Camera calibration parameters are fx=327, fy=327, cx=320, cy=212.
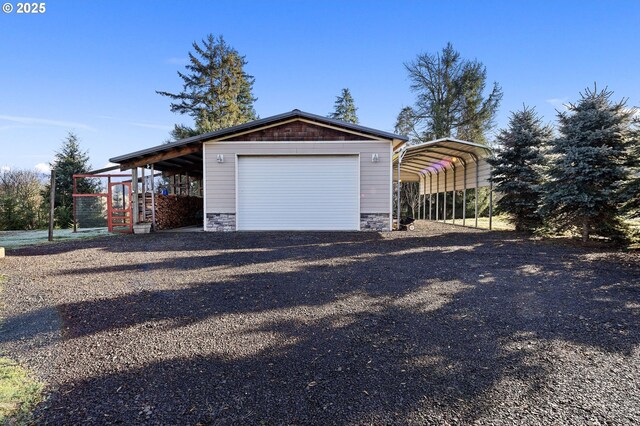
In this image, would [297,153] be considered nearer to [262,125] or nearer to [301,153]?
[301,153]

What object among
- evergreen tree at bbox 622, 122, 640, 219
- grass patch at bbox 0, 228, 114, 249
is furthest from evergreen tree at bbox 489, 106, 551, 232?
grass patch at bbox 0, 228, 114, 249

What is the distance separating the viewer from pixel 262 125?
37.7 ft

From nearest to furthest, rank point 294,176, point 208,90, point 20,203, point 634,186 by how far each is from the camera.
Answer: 1. point 634,186
2. point 294,176
3. point 20,203
4. point 208,90

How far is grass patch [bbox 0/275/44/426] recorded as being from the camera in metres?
1.82

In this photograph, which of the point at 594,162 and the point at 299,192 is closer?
the point at 594,162

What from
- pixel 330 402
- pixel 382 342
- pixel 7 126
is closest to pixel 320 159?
pixel 382 342

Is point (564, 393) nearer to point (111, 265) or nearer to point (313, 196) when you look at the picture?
point (111, 265)

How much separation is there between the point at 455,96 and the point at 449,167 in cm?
791

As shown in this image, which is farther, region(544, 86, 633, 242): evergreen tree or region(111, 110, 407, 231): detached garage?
region(111, 110, 407, 231): detached garage

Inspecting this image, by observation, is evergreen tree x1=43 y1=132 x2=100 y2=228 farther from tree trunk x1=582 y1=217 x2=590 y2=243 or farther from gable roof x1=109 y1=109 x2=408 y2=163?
tree trunk x1=582 y1=217 x2=590 y2=243

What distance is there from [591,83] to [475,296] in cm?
799

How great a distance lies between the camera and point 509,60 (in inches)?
583

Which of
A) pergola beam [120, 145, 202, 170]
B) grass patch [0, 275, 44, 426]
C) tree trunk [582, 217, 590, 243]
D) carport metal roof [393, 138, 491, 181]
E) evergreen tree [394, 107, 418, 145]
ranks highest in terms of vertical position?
evergreen tree [394, 107, 418, 145]

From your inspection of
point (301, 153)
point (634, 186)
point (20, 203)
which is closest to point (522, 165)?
point (634, 186)
